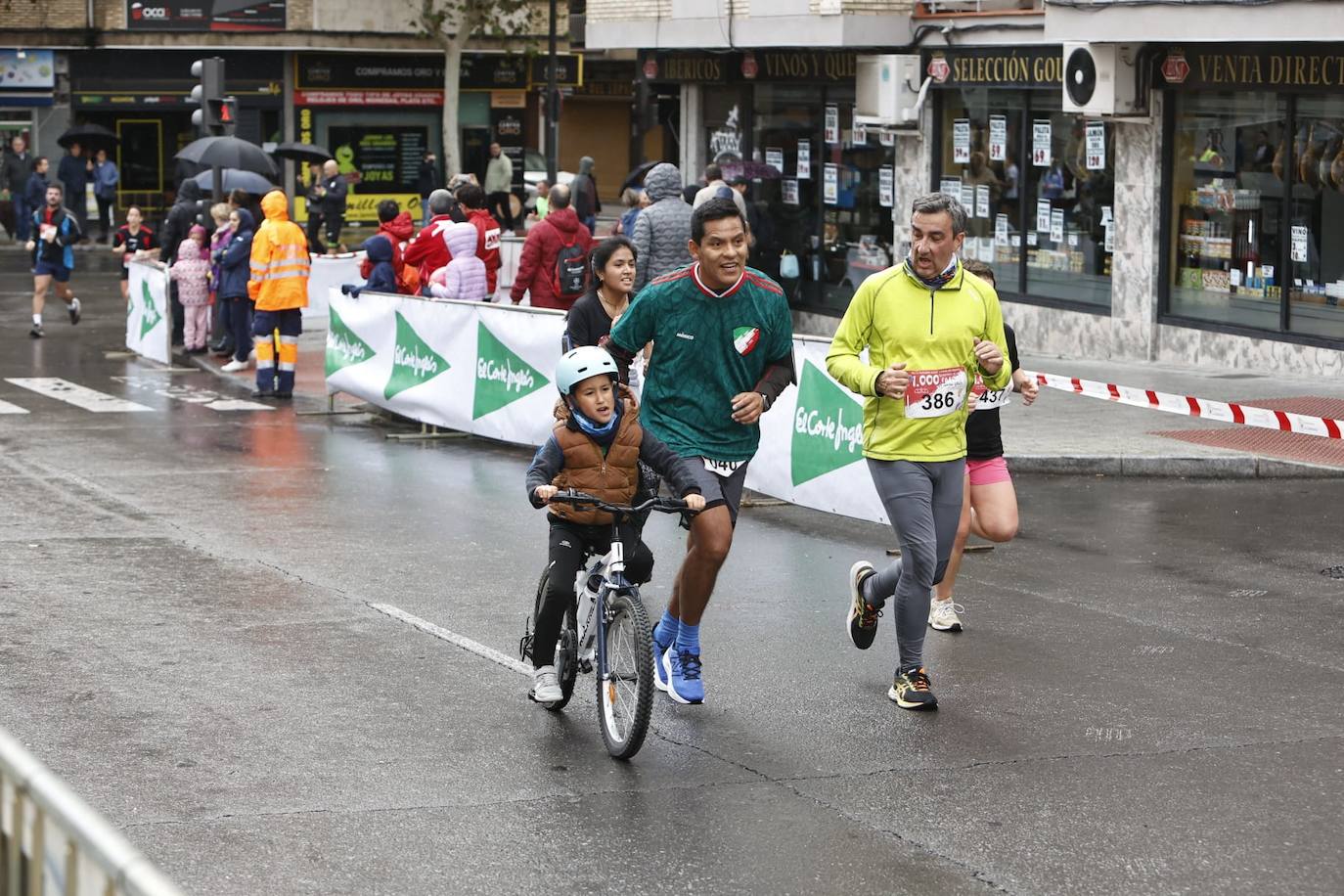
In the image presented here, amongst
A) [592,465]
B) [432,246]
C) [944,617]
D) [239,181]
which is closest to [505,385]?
[432,246]

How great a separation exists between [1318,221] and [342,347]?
330 inches

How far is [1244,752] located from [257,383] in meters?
12.9

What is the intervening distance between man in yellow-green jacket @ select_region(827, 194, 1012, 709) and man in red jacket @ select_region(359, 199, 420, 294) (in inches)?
486

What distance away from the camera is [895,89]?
21.7 metres

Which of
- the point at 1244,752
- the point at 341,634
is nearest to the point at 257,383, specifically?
the point at 341,634

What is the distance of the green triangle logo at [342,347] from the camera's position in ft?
55.6

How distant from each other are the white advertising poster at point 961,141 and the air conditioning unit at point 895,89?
1.42 feet

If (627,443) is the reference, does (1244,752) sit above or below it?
below

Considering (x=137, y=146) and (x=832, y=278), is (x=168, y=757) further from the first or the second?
(x=137, y=146)

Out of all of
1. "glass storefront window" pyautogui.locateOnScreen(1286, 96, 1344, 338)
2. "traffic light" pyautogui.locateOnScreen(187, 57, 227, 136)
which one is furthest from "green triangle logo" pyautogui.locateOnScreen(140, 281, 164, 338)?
"glass storefront window" pyautogui.locateOnScreen(1286, 96, 1344, 338)

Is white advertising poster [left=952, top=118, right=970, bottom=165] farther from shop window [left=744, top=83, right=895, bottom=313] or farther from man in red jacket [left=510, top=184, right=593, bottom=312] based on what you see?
man in red jacket [left=510, top=184, right=593, bottom=312]

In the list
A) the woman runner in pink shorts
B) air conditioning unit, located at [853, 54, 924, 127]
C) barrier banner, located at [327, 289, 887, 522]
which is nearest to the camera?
the woman runner in pink shorts

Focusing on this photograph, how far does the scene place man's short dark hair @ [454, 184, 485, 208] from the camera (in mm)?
17625

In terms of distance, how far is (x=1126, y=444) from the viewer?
46.8 ft
